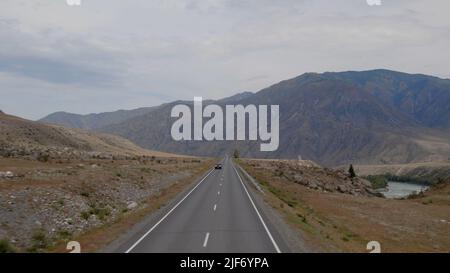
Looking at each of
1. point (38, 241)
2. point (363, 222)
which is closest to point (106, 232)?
point (38, 241)

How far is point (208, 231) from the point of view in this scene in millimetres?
21656

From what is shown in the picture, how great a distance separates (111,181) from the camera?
3953 cm

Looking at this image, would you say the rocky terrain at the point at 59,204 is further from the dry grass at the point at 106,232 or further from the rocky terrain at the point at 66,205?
the dry grass at the point at 106,232

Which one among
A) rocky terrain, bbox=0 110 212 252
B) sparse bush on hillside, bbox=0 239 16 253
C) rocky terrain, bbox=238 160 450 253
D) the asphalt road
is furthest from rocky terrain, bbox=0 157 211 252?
rocky terrain, bbox=238 160 450 253

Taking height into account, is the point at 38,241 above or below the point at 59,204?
below

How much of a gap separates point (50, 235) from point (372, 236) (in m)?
20.6

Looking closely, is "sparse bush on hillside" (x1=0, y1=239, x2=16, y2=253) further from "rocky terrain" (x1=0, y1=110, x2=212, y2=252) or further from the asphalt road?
the asphalt road

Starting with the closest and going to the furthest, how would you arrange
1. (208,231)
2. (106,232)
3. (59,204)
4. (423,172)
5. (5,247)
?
(5,247)
(208,231)
(106,232)
(59,204)
(423,172)

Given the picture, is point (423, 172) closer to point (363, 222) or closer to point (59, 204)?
point (363, 222)

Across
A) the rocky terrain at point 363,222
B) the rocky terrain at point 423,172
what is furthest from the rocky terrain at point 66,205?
the rocky terrain at point 423,172

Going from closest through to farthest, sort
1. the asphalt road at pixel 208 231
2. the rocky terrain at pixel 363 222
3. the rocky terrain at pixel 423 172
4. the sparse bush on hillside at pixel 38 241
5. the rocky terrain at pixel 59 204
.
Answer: the asphalt road at pixel 208 231 < the sparse bush on hillside at pixel 38 241 < the rocky terrain at pixel 59 204 < the rocky terrain at pixel 363 222 < the rocky terrain at pixel 423 172

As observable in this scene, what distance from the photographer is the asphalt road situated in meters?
17.8

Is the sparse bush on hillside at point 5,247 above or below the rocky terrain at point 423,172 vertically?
above

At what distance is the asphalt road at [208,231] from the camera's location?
1783 cm
